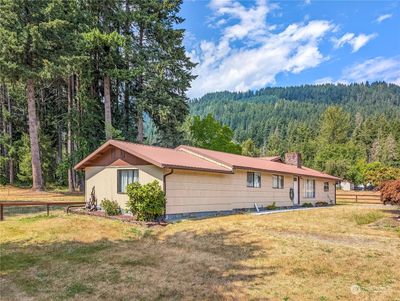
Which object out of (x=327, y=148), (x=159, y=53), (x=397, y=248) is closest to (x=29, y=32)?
(x=159, y=53)

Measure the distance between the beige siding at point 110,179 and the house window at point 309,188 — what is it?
15.9m

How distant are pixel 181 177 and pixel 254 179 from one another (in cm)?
654

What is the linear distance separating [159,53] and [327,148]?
48.8 metres

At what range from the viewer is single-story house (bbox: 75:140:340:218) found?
15516mm

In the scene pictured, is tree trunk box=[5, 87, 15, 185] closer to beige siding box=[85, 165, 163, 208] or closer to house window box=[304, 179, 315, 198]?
beige siding box=[85, 165, 163, 208]

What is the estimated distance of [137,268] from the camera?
8.74 m

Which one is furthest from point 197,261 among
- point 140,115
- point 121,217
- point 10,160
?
point 10,160

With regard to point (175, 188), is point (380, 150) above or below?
above

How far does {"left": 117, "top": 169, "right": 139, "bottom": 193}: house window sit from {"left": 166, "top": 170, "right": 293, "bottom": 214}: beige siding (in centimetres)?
179

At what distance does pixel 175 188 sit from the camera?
51.5ft

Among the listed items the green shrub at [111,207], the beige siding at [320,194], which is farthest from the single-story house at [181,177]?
the beige siding at [320,194]

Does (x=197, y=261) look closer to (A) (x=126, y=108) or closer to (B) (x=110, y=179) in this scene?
(B) (x=110, y=179)

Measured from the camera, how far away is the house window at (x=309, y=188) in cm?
2762

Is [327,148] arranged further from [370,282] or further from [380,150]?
[370,282]
